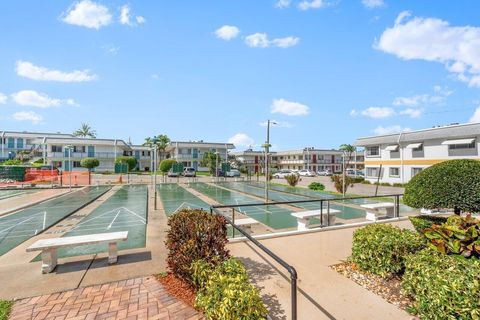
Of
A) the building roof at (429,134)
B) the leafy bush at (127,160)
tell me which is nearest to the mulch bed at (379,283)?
the building roof at (429,134)

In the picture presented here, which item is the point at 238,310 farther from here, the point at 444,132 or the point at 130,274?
the point at 444,132

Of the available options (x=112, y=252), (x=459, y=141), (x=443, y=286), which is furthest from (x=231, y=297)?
(x=459, y=141)

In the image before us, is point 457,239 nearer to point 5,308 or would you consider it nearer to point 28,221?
point 5,308

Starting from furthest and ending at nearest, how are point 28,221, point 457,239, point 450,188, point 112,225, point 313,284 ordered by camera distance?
point 28,221, point 112,225, point 450,188, point 313,284, point 457,239

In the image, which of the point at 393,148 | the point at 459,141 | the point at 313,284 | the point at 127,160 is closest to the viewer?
the point at 313,284

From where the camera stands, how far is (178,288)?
4.84 m

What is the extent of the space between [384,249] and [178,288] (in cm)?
413

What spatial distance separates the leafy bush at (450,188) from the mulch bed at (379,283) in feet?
9.04

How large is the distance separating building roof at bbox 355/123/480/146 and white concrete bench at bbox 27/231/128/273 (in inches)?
1344

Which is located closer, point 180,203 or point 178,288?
point 178,288

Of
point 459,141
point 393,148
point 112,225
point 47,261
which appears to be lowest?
point 112,225

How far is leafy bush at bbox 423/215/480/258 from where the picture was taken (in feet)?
14.2

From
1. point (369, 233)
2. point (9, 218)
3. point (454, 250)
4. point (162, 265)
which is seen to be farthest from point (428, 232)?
point (9, 218)

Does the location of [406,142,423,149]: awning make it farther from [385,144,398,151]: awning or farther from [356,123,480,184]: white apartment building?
[385,144,398,151]: awning
